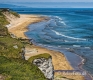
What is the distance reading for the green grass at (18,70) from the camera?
16.5m

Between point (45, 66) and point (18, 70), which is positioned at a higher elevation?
point (18, 70)

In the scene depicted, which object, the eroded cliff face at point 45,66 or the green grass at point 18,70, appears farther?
the eroded cliff face at point 45,66

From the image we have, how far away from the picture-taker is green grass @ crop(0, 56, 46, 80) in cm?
1650

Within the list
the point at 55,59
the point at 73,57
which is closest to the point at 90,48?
the point at 73,57

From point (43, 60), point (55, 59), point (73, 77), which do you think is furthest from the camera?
point (55, 59)

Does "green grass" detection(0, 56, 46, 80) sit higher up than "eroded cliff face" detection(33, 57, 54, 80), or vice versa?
"green grass" detection(0, 56, 46, 80)

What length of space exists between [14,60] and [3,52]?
169 inches

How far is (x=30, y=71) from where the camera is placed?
17.7 meters

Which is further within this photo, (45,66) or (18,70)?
(45,66)

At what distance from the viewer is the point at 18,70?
57.6ft

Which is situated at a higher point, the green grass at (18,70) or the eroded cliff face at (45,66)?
the green grass at (18,70)

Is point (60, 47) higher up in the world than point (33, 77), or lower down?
lower down

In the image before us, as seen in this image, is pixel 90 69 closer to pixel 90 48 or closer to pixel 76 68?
pixel 76 68

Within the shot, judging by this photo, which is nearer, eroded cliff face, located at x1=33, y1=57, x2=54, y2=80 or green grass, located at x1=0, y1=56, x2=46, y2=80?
green grass, located at x1=0, y1=56, x2=46, y2=80
